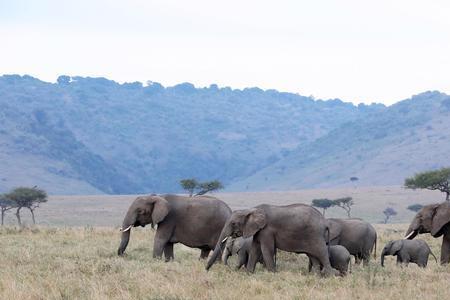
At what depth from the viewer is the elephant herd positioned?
53.5 feet

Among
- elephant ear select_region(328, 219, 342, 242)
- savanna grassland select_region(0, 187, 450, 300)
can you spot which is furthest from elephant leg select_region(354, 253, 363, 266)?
elephant ear select_region(328, 219, 342, 242)

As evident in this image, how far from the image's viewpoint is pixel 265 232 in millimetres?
16344

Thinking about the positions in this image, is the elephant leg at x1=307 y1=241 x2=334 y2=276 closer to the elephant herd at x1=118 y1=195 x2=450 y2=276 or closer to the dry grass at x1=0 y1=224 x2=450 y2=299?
the elephant herd at x1=118 y1=195 x2=450 y2=276

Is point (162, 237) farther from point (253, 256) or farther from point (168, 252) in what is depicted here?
point (253, 256)

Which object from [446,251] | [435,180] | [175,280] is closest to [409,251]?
[446,251]

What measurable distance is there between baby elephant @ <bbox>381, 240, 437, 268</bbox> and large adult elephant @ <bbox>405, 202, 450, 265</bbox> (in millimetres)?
410

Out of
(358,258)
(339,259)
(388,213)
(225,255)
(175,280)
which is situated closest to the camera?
(175,280)

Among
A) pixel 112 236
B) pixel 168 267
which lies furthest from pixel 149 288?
pixel 112 236

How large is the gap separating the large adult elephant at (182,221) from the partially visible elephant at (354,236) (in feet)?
8.92

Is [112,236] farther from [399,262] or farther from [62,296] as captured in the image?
[62,296]

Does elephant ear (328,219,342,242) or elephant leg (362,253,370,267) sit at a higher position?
elephant ear (328,219,342,242)

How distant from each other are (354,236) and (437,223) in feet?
6.55

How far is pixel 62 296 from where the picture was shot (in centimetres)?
1295

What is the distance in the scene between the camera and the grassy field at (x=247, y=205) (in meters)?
90.1
